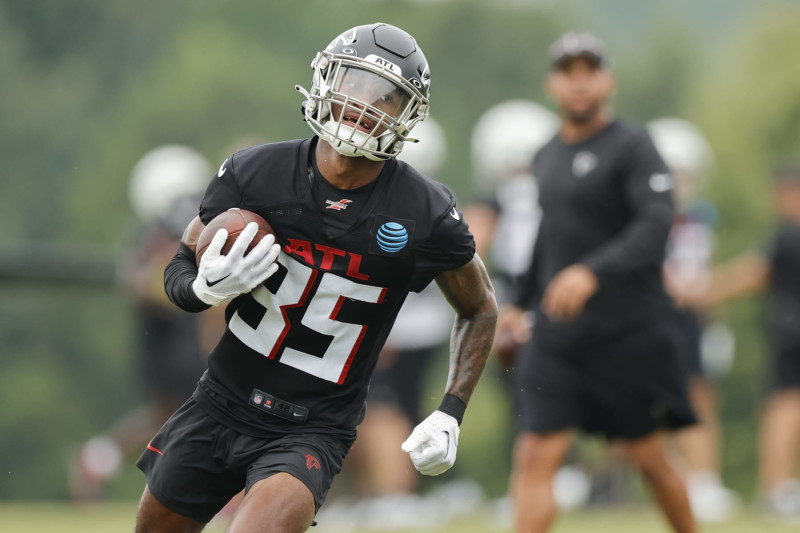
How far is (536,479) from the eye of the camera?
6.23 meters

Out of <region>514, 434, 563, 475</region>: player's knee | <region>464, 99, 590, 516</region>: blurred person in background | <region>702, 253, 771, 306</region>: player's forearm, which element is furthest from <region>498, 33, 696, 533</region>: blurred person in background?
<region>702, 253, 771, 306</region>: player's forearm

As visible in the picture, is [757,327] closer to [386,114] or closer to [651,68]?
[386,114]

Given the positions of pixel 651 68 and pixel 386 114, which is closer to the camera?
pixel 386 114

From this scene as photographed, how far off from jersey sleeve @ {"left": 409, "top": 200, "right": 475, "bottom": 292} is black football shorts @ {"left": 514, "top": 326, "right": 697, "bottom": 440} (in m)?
2.07

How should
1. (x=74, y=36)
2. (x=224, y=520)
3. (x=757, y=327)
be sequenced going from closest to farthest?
(x=224, y=520) → (x=757, y=327) → (x=74, y=36)

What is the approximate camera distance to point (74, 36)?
109 ft

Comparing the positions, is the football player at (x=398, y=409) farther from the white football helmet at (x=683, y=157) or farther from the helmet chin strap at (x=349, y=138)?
the helmet chin strap at (x=349, y=138)

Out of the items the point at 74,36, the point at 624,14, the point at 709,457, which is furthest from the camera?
the point at 624,14

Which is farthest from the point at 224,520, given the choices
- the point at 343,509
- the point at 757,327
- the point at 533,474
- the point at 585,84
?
the point at 757,327

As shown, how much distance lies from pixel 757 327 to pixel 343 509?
14476 mm

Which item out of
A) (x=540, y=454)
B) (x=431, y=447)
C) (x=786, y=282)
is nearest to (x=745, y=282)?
(x=786, y=282)

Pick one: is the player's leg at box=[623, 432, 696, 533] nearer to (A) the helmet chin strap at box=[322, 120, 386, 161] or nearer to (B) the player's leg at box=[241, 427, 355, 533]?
(B) the player's leg at box=[241, 427, 355, 533]

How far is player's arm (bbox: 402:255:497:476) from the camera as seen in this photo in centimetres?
443

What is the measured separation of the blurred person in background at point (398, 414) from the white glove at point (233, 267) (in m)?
4.61
